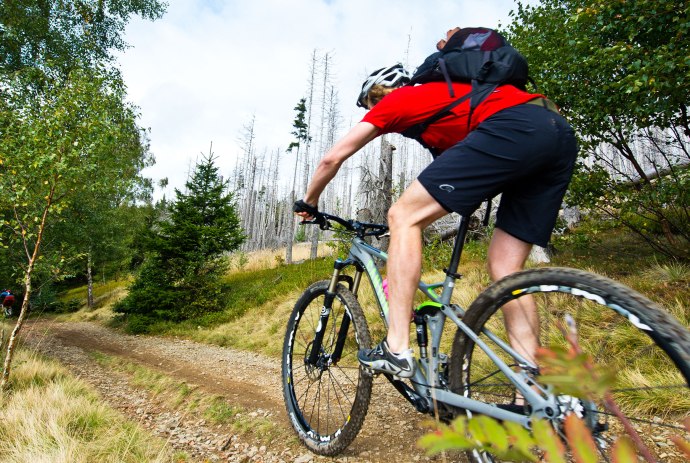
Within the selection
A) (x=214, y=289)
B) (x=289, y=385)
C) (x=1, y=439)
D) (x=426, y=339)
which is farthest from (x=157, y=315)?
(x=426, y=339)

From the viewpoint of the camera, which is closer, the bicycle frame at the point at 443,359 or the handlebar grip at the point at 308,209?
the bicycle frame at the point at 443,359

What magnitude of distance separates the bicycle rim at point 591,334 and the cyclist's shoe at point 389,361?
212 mm

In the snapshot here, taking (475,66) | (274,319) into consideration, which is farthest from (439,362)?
(274,319)

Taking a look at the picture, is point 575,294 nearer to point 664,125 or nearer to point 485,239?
point 664,125

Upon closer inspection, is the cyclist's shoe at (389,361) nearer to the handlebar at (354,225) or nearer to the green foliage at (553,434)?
the handlebar at (354,225)

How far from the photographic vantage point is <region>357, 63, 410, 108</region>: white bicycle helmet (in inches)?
95.2

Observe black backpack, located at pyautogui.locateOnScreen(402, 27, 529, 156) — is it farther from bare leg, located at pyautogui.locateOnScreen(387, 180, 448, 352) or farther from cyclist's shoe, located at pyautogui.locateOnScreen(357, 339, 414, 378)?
cyclist's shoe, located at pyautogui.locateOnScreen(357, 339, 414, 378)

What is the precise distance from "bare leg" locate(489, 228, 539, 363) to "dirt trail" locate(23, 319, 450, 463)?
3.37 ft

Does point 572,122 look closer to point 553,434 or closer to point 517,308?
point 517,308

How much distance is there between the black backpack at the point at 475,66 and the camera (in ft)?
6.21

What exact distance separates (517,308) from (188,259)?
429 inches

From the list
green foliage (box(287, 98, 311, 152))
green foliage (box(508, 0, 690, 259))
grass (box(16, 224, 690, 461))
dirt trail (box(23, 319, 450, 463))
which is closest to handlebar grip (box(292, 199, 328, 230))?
grass (box(16, 224, 690, 461))

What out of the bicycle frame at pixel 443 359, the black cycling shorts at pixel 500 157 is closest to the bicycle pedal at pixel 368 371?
the bicycle frame at pixel 443 359

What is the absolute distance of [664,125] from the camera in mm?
5402
